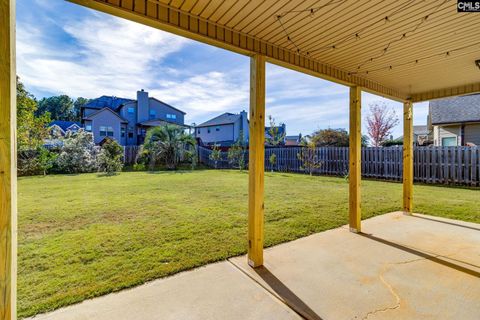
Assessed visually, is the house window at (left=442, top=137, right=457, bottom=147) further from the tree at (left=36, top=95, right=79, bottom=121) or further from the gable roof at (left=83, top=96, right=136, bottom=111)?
the tree at (left=36, top=95, right=79, bottom=121)

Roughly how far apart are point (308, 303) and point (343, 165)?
10.2m

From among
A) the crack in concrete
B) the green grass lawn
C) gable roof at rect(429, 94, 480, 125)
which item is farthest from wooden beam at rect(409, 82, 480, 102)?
gable roof at rect(429, 94, 480, 125)

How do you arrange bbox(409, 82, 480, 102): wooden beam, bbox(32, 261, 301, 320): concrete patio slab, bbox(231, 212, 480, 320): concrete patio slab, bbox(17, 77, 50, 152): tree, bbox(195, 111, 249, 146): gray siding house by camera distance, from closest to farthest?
1. bbox(32, 261, 301, 320): concrete patio slab
2. bbox(231, 212, 480, 320): concrete patio slab
3. bbox(409, 82, 480, 102): wooden beam
4. bbox(17, 77, 50, 152): tree
5. bbox(195, 111, 249, 146): gray siding house

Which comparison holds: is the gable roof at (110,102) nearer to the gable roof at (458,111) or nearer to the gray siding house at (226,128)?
the gray siding house at (226,128)

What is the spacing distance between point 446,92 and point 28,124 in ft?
45.9

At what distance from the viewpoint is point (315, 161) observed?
12.1 meters

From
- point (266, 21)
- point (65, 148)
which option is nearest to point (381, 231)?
point (266, 21)

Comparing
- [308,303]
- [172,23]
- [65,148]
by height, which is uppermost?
[172,23]

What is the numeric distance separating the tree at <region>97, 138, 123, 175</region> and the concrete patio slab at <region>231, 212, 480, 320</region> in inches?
438

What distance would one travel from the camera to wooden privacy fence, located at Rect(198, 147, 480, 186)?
8.17 metres

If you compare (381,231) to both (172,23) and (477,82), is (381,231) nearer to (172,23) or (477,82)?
(477,82)

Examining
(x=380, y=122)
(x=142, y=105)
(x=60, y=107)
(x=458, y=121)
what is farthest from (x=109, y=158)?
(x=60, y=107)

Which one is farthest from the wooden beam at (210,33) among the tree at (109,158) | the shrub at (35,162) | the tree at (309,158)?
the shrub at (35,162)

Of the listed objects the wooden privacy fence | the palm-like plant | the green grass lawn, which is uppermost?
the palm-like plant
